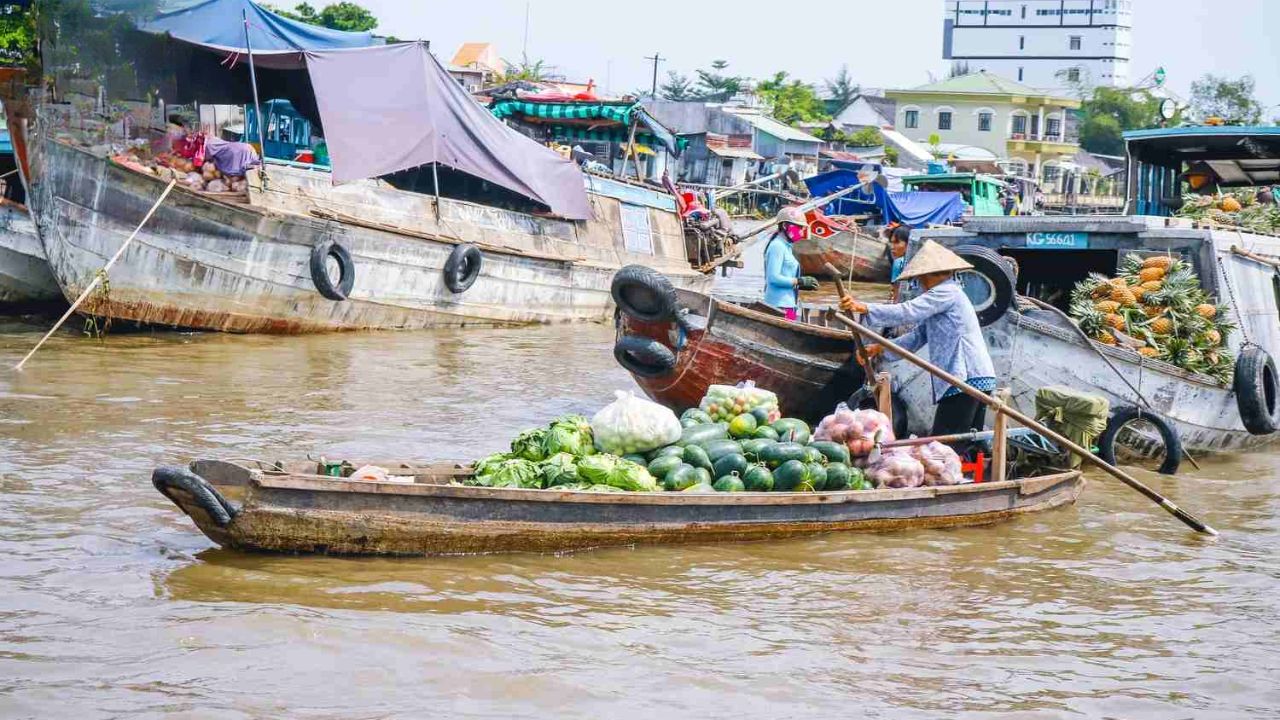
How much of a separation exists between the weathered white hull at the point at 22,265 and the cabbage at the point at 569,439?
8.76 metres

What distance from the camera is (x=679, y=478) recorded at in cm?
632

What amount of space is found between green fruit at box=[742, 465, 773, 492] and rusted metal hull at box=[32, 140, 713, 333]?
751 cm

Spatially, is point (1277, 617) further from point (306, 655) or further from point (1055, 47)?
point (1055, 47)

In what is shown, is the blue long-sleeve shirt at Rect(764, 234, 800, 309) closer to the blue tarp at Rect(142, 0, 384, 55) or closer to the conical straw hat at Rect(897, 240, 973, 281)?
the conical straw hat at Rect(897, 240, 973, 281)

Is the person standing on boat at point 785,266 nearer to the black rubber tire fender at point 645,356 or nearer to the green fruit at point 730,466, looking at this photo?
the black rubber tire fender at point 645,356

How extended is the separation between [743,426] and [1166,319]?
13.2 feet

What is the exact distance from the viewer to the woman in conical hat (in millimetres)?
7359

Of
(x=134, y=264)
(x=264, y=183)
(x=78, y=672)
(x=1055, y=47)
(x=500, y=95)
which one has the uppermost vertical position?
(x=1055, y=47)

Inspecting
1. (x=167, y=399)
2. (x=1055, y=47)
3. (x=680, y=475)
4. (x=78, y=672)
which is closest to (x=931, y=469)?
(x=680, y=475)

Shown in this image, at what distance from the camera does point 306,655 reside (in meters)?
4.85

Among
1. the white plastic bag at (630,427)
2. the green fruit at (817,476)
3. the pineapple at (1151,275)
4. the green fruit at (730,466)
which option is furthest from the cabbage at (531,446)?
the pineapple at (1151,275)

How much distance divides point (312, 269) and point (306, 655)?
28.1 feet

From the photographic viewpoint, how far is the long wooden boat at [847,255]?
81.0 ft

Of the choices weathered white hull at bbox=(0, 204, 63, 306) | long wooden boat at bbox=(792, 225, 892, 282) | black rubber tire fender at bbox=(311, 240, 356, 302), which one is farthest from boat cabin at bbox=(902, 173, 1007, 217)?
→ weathered white hull at bbox=(0, 204, 63, 306)
